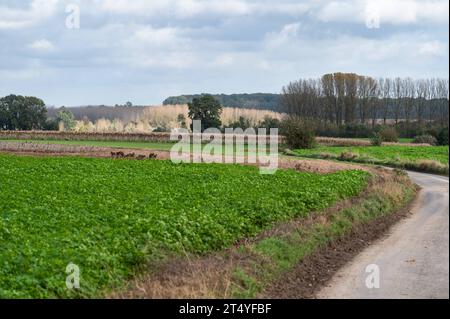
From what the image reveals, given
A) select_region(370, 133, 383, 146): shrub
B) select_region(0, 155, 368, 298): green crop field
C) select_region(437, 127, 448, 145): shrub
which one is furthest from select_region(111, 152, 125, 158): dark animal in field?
select_region(437, 127, 448, 145): shrub

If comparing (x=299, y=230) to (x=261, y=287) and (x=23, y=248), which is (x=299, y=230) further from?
(x=23, y=248)

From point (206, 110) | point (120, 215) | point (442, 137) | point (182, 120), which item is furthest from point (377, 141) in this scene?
point (120, 215)

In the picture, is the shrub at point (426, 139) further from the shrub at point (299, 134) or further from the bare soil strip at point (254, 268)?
the bare soil strip at point (254, 268)

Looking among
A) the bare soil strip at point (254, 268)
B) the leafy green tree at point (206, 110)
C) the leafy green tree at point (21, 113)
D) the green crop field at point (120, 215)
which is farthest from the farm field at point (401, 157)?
the leafy green tree at point (21, 113)

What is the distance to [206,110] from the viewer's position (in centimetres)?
9988

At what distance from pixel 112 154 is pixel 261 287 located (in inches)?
1344

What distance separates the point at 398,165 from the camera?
4922 centimetres

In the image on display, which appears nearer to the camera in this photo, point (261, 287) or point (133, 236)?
point (261, 287)

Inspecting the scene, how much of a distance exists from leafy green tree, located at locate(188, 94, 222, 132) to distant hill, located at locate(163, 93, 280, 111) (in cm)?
6646

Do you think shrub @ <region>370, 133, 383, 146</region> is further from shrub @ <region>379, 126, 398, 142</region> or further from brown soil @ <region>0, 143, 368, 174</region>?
brown soil @ <region>0, 143, 368, 174</region>

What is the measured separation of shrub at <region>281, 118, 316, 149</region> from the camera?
71312mm

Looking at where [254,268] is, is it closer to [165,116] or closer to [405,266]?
[405,266]
